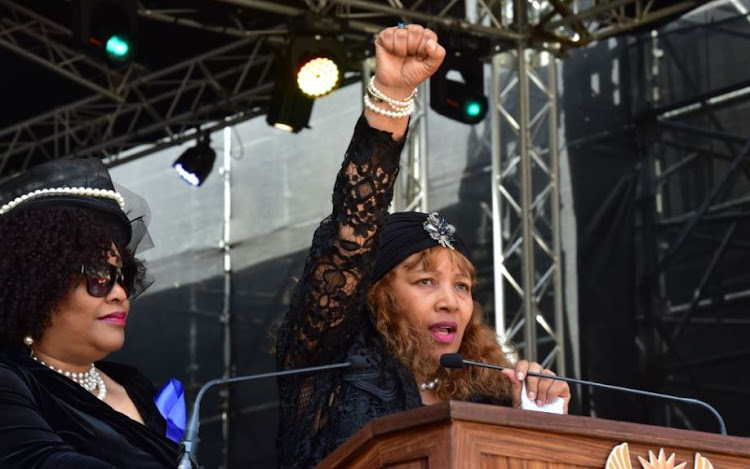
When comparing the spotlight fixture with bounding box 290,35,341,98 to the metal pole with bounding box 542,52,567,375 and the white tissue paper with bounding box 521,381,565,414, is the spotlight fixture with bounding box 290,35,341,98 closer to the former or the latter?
the metal pole with bounding box 542,52,567,375

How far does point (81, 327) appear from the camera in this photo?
3053 millimetres

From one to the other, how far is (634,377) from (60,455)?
692 centimetres

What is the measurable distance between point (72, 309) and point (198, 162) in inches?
275

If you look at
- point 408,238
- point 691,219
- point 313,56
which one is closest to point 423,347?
point 408,238

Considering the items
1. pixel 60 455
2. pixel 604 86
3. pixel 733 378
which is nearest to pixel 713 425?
pixel 733 378

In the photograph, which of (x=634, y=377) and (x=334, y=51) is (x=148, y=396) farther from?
(x=634, y=377)

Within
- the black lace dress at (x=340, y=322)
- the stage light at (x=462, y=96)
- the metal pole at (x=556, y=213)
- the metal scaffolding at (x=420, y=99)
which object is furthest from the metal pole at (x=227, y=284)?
the black lace dress at (x=340, y=322)

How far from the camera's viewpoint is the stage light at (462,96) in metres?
8.55

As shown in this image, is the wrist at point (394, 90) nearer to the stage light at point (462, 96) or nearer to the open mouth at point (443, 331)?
the open mouth at point (443, 331)

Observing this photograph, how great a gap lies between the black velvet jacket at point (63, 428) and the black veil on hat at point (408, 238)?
0.73 meters

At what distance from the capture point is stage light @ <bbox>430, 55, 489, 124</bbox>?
855 cm

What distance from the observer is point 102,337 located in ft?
10.0

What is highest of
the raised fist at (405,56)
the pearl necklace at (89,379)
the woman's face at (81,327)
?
the raised fist at (405,56)

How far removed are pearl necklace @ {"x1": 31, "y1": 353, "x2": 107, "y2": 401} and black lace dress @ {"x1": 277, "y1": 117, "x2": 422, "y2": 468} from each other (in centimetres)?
44
